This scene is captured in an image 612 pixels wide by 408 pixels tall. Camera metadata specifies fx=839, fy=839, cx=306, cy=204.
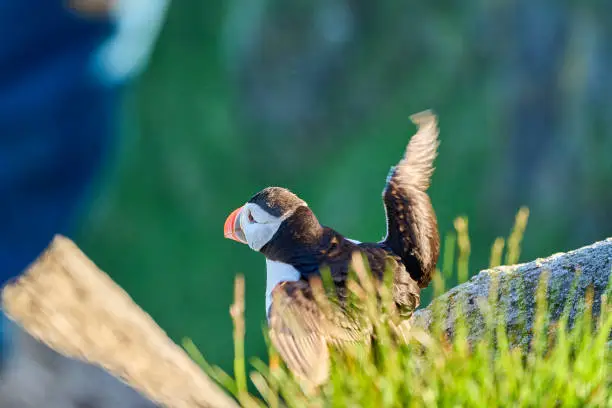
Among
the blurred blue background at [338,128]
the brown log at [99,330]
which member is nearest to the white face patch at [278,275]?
the brown log at [99,330]

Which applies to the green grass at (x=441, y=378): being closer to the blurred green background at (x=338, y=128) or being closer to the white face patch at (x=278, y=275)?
the white face patch at (x=278, y=275)

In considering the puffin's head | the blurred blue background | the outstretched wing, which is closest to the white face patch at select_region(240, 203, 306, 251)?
the puffin's head

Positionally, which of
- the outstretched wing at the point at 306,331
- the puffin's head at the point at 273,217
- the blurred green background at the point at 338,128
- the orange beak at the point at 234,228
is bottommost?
the blurred green background at the point at 338,128

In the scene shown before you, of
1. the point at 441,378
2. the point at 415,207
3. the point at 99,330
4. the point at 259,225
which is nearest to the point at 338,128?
the point at 415,207

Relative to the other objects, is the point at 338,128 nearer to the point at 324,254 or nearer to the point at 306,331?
the point at 324,254

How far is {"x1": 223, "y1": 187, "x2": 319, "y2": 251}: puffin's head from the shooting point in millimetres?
1599

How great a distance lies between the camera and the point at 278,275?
1.58m

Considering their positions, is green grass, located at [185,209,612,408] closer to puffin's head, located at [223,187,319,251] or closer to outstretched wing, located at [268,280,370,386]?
outstretched wing, located at [268,280,370,386]

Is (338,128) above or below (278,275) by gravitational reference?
below

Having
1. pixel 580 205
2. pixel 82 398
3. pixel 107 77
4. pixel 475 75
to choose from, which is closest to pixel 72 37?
pixel 107 77

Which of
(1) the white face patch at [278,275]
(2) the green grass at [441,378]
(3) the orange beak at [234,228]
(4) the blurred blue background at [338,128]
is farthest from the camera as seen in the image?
(4) the blurred blue background at [338,128]

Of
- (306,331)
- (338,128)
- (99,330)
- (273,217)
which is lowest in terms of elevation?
(338,128)

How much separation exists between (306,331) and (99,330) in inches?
15.3

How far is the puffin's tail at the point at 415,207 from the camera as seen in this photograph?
5.57 feet
